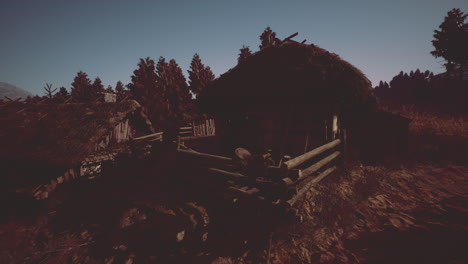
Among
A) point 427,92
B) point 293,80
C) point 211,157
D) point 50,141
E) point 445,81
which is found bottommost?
point 211,157

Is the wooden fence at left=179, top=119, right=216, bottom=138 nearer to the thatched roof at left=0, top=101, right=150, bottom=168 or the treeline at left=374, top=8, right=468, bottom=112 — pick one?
the thatched roof at left=0, top=101, right=150, bottom=168

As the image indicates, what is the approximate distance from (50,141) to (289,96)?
934 centimetres

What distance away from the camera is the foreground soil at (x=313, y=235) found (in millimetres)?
3799

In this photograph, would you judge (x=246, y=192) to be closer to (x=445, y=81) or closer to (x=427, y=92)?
(x=427, y=92)

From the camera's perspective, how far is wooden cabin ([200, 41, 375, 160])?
21.0 ft

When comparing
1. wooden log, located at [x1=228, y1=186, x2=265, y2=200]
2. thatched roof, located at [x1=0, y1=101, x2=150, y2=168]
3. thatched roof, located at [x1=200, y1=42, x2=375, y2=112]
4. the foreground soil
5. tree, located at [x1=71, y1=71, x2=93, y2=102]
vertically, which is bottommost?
the foreground soil

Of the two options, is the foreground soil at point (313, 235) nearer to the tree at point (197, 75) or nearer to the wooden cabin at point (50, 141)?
the wooden cabin at point (50, 141)

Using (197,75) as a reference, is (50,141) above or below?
below

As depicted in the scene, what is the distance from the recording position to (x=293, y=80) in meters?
6.75

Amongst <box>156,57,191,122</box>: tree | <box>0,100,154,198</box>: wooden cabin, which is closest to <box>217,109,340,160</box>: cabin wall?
<box>0,100,154,198</box>: wooden cabin

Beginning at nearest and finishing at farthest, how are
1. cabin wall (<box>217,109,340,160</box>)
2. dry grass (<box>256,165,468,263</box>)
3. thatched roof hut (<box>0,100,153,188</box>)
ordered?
dry grass (<box>256,165,468,263</box>), thatched roof hut (<box>0,100,153,188</box>), cabin wall (<box>217,109,340,160</box>)

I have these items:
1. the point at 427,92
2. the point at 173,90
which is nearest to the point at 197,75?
the point at 173,90

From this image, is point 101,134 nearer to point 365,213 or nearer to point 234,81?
point 234,81

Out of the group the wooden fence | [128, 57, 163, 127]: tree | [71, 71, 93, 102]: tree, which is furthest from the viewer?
[71, 71, 93, 102]: tree
